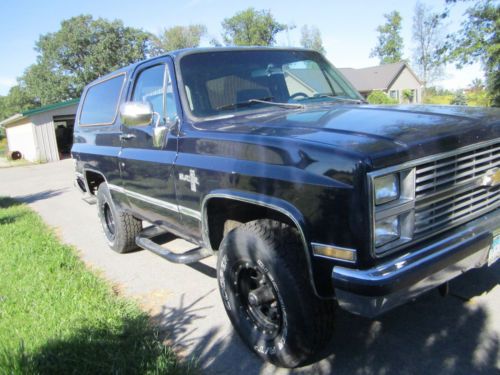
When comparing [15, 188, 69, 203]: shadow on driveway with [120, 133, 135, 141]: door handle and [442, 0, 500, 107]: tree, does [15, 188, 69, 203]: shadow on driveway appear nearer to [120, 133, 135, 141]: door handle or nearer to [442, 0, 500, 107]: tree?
[120, 133, 135, 141]: door handle

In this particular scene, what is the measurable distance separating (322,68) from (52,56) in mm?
57887

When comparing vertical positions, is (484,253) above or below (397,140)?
below

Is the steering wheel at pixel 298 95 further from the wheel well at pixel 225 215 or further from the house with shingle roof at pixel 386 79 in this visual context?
the house with shingle roof at pixel 386 79

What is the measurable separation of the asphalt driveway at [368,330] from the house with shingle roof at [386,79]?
37.7m

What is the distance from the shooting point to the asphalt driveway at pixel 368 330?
9.21 ft

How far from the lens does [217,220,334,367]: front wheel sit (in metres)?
2.58

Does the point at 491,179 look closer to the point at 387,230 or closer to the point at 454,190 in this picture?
the point at 454,190

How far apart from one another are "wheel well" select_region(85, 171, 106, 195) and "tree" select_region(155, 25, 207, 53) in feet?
214

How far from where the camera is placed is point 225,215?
339 cm

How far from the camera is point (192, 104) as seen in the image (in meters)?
3.53

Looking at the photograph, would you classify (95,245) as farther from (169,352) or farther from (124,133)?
(169,352)

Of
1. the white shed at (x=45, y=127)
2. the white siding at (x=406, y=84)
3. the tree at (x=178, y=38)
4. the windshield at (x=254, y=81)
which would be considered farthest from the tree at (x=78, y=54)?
the windshield at (x=254, y=81)

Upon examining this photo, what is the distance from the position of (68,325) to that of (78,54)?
57.3m

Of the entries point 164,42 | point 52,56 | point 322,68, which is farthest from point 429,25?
point 322,68
